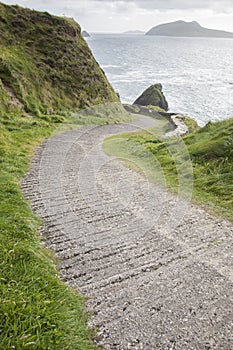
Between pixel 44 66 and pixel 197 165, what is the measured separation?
21.8 metres

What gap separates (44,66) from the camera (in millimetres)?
29047

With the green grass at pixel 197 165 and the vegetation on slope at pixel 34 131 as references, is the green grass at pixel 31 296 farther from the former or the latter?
the green grass at pixel 197 165

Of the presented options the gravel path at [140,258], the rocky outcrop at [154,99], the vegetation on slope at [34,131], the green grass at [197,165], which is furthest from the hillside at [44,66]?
the rocky outcrop at [154,99]

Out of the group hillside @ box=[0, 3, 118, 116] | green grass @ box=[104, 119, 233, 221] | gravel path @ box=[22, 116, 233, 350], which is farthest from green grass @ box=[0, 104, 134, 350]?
hillside @ box=[0, 3, 118, 116]

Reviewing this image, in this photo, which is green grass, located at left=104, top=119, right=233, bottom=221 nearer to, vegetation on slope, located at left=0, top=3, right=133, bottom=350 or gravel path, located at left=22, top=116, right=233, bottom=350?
gravel path, located at left=22, top=116, right=233, bottom=350

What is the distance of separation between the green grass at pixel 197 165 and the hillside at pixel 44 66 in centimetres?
1120

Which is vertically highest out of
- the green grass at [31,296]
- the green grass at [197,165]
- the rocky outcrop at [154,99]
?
the green grass at [31,296]

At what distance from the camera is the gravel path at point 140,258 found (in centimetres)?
418

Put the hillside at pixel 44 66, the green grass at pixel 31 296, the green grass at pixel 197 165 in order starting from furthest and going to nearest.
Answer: the hillside at pixel 44 66
the green grass at pixel 197 165
the green grass at pixel 31 296

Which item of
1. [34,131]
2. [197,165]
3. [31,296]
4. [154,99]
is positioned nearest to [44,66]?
[34,131]

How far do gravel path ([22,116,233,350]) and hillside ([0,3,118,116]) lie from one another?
14365 millimetres

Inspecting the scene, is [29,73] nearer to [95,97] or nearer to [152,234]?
[95,97]

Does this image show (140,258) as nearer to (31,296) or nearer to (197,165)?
(31,296)

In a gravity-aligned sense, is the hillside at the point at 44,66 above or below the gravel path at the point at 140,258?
above
